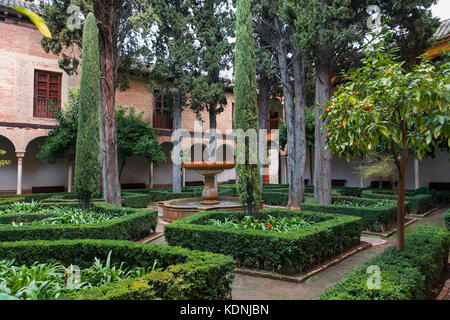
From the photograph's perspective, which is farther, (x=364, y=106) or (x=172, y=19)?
(x=172, y=19)

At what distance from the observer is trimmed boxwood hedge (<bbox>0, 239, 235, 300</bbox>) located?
281cm

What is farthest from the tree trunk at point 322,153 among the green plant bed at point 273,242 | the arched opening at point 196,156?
the arched opening at point 196,156

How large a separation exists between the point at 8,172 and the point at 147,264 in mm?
15755

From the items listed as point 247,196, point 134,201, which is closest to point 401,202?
point 247,196

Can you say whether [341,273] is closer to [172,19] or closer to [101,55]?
[101,55]

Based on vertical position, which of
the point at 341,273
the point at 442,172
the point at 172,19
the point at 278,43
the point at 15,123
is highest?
the point at 172,19

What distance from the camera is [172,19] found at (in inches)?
595

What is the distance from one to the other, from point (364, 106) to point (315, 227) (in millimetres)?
2704

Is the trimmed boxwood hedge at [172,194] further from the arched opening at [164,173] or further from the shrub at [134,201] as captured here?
the arched opening at [164,173]

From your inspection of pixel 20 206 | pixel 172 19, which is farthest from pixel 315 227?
pixel 172 19

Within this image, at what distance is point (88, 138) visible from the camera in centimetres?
847

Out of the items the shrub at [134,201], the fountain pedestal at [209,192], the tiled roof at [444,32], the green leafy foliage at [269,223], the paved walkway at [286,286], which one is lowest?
the paved walkway at [286,286]

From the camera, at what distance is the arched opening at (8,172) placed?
16.0 meters

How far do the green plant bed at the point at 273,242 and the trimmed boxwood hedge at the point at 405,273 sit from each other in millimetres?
1187
